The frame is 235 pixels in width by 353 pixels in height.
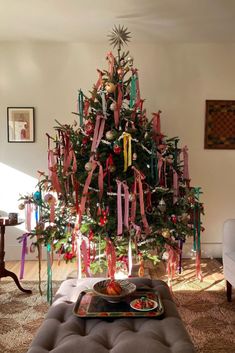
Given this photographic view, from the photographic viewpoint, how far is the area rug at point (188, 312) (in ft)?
6.38

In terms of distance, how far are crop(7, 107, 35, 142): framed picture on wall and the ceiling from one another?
2.60 feet

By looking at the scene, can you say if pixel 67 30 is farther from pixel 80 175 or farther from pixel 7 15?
pixel 80 175

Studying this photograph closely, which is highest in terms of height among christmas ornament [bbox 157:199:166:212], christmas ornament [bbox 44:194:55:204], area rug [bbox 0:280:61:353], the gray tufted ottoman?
christmas ornament [bbox 44:194:55:204]

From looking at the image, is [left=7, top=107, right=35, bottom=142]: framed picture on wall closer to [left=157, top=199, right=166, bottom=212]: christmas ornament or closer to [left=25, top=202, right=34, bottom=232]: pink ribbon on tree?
[left=25, top=202, right=34, bottom=232]: pink ribbon on tree

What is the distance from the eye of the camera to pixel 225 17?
2910 millimetres

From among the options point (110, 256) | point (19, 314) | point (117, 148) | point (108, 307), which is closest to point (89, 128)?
point (117, 148)

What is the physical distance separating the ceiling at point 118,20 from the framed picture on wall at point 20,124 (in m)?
0.79

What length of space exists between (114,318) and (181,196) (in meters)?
1.36

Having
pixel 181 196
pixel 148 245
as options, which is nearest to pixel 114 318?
pixel 148 245

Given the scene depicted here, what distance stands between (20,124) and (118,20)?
1577mm

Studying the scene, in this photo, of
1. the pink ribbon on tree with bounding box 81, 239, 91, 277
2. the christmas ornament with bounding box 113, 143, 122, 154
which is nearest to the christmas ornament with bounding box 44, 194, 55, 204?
the pink ribbon on tree with bounding box 81, 239, 91, 277

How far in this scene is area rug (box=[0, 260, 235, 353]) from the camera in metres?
1.94

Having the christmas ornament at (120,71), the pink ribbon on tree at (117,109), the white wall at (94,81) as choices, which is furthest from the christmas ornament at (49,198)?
the white wall at (94,81)

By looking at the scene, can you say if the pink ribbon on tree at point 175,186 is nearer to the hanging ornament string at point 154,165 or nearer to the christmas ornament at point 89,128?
the hanging ornament string at point 154,165
